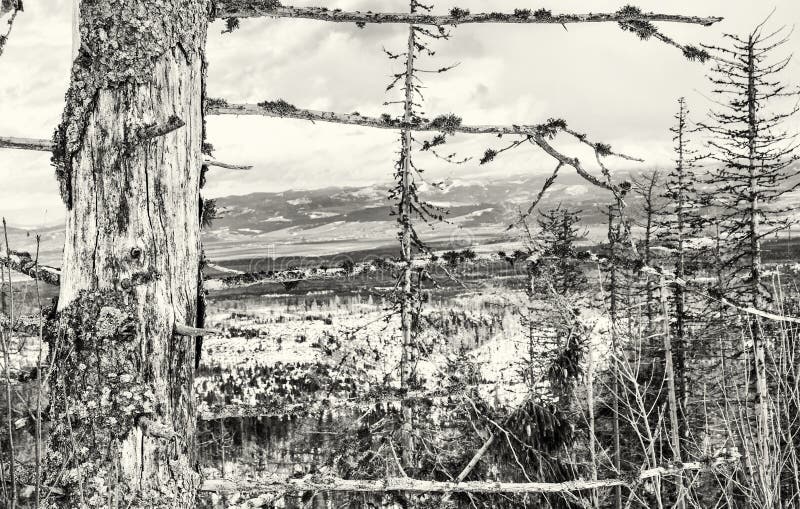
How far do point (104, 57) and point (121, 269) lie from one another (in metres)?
0.75

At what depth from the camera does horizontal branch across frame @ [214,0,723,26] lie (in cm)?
224

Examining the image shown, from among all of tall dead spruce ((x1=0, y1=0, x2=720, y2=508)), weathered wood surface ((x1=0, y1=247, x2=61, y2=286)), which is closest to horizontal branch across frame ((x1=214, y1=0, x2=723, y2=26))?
tall dead spruce ((x1=0, y1=0, x2=720, y2=508))

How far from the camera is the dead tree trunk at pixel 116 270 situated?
6.55ft

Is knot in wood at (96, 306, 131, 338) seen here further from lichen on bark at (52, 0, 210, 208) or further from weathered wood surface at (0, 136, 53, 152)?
weathered wood surface at (0, 136, 53, 152)

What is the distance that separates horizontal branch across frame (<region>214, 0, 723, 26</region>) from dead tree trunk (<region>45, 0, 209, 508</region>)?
0.96 feet

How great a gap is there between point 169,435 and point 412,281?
34.1ft

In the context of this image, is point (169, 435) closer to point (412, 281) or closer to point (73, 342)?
point (73, 342)

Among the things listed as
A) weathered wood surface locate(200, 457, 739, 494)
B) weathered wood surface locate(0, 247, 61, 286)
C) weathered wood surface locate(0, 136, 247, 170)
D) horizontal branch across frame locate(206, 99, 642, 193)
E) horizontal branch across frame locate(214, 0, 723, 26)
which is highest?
horizontal branch across frame locate(214, 0, 723, 26)

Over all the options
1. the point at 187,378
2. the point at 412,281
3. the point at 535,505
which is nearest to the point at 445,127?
the point at 187,378

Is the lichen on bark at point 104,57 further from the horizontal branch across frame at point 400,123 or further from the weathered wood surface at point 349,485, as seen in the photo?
the weathered wood surface at point 349,485

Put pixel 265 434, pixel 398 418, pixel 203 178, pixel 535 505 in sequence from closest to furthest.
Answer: pixel 203 178
pixel 535 505
pixel 398 418
pixel 265 434

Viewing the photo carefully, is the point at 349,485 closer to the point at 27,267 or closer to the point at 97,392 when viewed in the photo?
the point at 97,392

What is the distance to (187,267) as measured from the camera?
2172 mm

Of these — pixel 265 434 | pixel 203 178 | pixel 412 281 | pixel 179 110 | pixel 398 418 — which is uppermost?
pixel 179 110
